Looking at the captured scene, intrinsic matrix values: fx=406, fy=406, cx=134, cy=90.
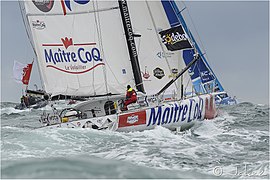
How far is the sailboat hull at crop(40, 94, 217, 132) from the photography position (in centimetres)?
1048

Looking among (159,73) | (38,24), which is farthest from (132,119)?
(38,24)

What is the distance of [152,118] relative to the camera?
11023 millimetres

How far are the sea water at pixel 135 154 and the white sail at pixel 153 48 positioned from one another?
2721 millimetres

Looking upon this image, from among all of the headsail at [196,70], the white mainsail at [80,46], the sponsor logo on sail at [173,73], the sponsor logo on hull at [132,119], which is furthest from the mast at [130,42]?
the sponsor logo on hull at [132,119]

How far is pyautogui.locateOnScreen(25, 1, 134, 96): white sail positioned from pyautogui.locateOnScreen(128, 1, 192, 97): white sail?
1.17 meters

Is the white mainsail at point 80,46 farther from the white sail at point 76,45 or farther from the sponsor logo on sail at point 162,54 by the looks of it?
the sponsor logo on sail at point 162,54

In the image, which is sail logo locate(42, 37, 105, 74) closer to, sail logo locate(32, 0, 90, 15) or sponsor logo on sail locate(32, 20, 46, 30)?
sponsor logo on sail locate(32, 20, 46, 30)

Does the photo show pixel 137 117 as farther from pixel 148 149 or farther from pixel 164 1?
pixel 164 1

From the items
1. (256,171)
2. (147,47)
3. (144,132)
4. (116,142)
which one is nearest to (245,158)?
(256,171)

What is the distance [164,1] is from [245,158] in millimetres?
8421

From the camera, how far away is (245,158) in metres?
7.40

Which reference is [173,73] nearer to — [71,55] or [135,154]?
[71,55]

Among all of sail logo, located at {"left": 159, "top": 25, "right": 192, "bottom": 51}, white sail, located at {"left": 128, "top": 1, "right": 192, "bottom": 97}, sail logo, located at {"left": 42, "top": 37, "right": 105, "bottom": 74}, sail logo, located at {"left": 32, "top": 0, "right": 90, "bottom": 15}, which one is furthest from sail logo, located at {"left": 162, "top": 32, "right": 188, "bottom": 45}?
sail logo, located at {"left": 32, "top": 0, "right": 90, "bottom": 15}

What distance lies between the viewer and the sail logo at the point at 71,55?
12.1 m
